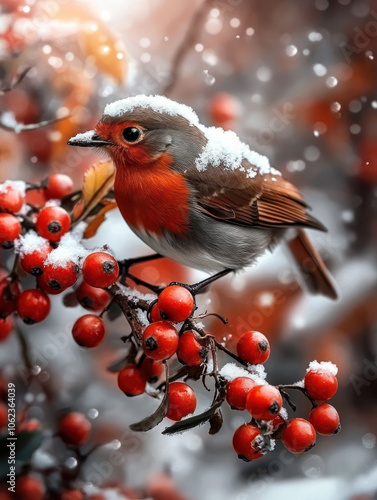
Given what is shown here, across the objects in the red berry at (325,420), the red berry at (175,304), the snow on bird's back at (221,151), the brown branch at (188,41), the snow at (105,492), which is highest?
the brown branch at (188,41)

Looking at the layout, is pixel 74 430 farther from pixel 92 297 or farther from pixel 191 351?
pixel 191 351

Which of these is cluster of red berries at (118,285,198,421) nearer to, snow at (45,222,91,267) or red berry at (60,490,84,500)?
snow at (45,222,91,267)

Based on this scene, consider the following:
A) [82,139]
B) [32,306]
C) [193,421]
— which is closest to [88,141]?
[82,139]

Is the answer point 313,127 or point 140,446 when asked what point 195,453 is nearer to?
point 140,446

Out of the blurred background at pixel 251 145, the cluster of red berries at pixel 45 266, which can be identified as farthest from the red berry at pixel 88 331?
the blurred background at pixel 251 145

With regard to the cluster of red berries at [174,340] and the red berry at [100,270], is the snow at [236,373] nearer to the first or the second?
the cluster of red berries at [174,340]

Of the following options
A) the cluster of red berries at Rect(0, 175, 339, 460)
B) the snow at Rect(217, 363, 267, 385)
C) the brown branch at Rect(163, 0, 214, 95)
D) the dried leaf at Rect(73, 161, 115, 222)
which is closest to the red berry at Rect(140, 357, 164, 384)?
the cluster of red berries at Rect(0, 175, 339, 460)
